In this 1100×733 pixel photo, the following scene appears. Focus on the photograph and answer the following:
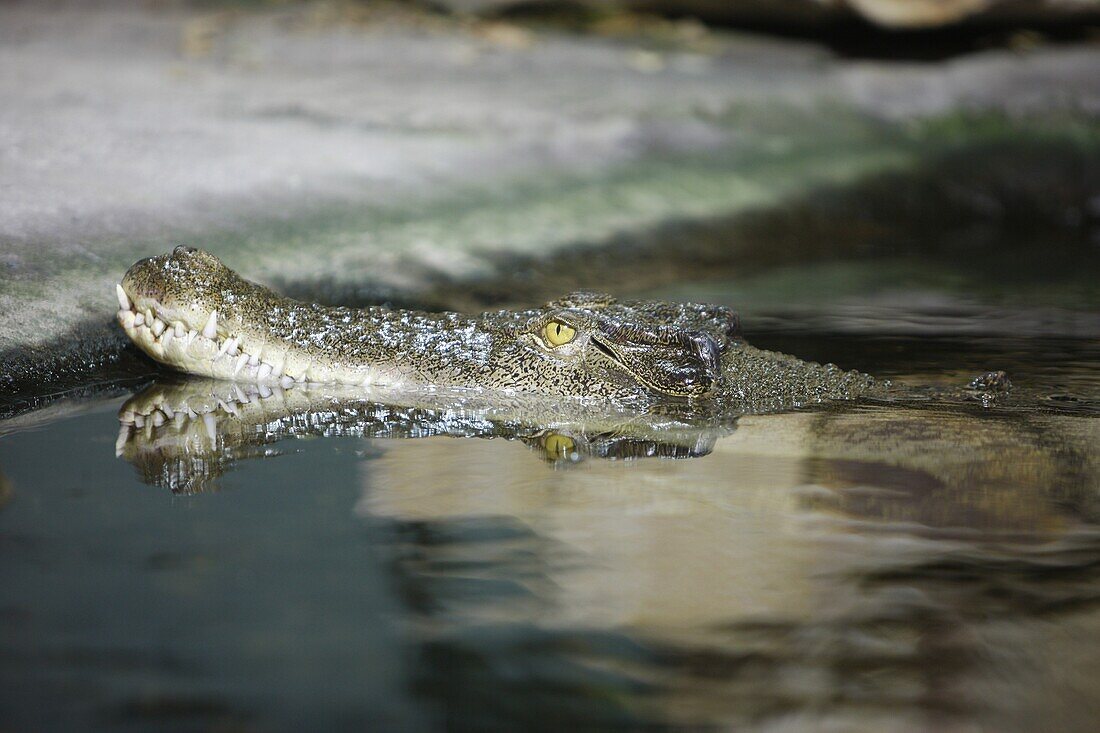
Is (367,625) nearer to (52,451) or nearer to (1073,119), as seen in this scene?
(52,451)

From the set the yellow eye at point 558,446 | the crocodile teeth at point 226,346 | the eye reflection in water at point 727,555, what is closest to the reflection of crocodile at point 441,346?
the crocodile teeth at point 226,346

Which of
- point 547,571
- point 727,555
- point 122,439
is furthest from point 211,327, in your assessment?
point 727,555

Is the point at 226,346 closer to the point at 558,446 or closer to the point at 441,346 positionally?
the point at 441,346

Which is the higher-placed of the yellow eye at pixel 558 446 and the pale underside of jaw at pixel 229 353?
the pale underside of jaw at pixel 229 353

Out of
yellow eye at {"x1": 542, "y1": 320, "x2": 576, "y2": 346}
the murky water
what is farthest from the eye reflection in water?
yellow eye at {"x1": 542, "y1": 320, "x2": 576, "y2": 346}

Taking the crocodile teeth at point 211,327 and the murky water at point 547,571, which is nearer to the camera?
the murky water at point 547,571

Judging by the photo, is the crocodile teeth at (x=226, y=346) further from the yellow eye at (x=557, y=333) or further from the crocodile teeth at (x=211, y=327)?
the yellow eye at (x=557, y=333)
